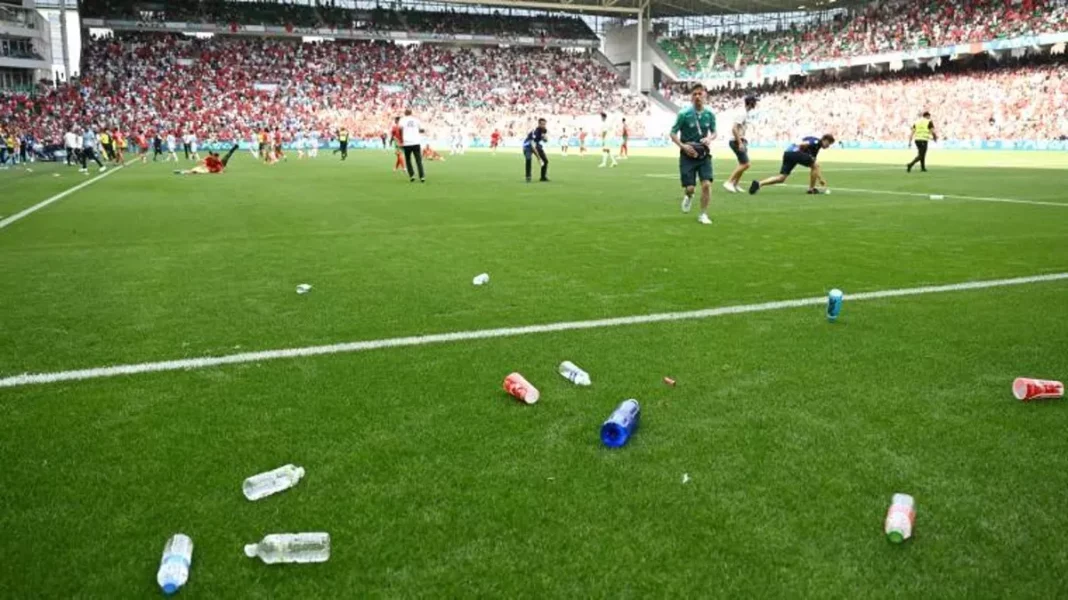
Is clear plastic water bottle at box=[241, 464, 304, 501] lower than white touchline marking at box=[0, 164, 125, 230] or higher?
lower

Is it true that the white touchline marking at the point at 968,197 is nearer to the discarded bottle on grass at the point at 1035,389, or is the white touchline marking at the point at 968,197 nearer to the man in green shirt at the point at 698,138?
the man in green shirt at the point at 698,138

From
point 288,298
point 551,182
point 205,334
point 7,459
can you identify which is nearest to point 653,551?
point 7,459

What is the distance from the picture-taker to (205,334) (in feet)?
17.5

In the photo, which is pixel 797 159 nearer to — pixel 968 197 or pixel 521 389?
pixel 968 197

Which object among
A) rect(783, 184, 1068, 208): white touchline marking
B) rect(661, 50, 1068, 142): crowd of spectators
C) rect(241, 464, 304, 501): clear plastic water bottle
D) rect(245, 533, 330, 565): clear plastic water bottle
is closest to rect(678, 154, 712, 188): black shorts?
rect(783, 184, 1068, 208): white touchline marking

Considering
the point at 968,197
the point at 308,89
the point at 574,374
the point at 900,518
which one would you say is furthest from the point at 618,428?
the point at 308,89

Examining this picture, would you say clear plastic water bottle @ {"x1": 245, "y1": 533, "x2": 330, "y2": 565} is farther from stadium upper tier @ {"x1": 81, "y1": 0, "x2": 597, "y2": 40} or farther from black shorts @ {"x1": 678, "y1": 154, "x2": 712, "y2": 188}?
stadium upper tier @ {"x1": 81, "y1": 0, "x2": 597, "y2": 40}

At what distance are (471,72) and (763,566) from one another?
7280 centimetres

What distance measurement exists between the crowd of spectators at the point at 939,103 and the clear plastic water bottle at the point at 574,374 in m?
36.4

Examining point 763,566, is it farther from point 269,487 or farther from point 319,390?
point 319,390

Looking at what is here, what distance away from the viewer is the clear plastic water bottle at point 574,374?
429 cm

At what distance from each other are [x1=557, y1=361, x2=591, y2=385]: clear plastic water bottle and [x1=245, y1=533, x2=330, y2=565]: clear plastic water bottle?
195 cm

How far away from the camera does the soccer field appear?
8.38 ft

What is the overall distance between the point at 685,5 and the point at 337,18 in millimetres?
32832
